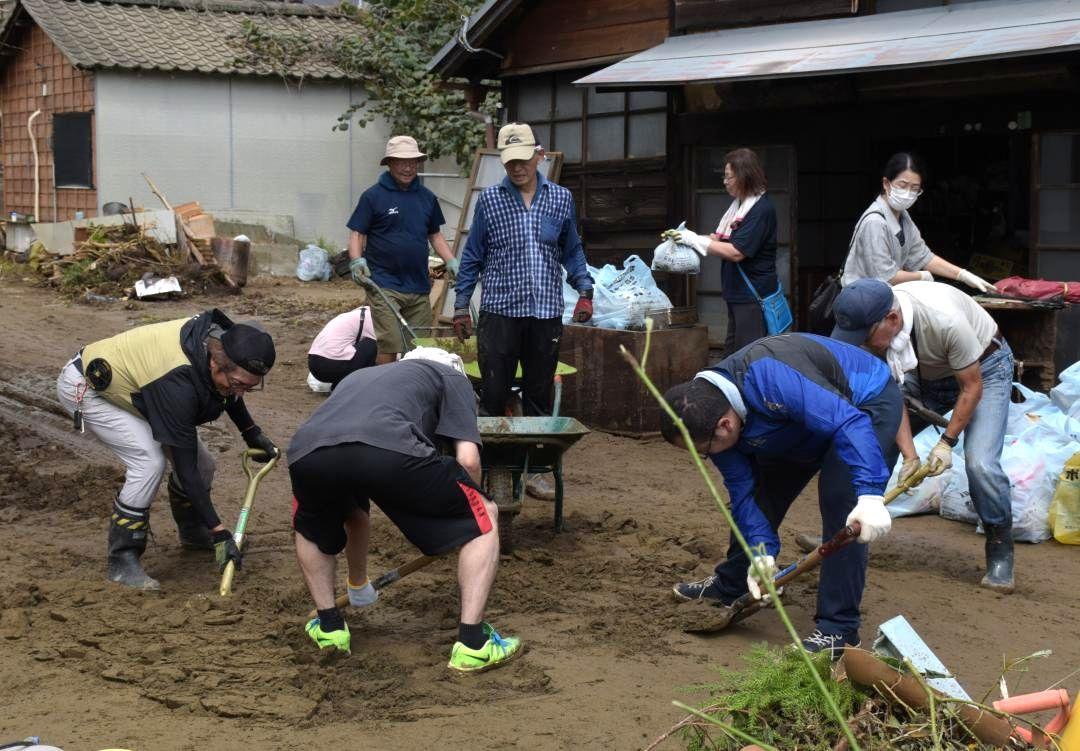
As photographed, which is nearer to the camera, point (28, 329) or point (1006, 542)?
point (1006, 542)

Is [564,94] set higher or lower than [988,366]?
higher

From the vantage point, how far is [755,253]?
7.98m

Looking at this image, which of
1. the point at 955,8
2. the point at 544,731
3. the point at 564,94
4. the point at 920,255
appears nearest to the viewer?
the point at 544,731

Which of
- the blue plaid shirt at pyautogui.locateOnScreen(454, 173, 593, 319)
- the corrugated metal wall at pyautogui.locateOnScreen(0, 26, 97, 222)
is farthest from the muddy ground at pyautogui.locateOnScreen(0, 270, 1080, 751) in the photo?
the corrugated metal wall at pyautogui.locateOnScreen(0, 26, 97, 222)

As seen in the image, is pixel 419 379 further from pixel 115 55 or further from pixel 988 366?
pixel 115 55

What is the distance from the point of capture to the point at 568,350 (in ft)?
29.7

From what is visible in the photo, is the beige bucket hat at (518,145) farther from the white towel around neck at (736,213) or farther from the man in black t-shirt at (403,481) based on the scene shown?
the man in black t-shirt at (403,481)

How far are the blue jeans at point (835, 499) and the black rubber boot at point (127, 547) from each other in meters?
2.73

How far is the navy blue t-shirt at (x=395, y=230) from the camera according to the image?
26.2 feet

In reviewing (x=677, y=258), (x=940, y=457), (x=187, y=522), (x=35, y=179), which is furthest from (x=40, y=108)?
(x=940, y=457)

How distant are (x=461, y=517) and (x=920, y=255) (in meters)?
3.71

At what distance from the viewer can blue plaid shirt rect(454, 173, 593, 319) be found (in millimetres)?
7078

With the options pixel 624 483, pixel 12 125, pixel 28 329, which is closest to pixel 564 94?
pixel 624 483

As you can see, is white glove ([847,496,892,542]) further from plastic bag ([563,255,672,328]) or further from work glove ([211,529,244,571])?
plastic bag ([563,255,672,328])
